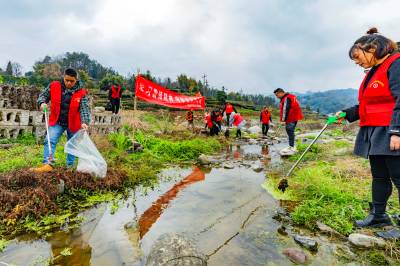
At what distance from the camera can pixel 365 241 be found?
10.1 feet

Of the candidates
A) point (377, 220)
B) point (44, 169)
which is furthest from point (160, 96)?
point (377, 220)

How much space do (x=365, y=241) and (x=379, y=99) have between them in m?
1.52

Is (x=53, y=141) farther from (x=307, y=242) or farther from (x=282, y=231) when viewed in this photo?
(x=307, y=242)

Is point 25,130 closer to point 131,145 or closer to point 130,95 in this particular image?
point 131,145

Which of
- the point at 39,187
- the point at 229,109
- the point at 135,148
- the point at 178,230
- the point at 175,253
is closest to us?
the point at 175,253

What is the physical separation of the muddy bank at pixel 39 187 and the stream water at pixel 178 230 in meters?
0.55

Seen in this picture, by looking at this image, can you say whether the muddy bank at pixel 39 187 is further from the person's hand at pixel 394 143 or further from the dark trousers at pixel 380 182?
the person's hand at pixel 394 143

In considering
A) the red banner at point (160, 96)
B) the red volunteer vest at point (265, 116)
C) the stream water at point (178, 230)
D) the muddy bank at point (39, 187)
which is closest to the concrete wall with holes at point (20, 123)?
the red banner at point (160, 96)

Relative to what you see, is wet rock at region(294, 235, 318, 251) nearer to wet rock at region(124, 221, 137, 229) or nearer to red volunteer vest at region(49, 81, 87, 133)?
wet rock at region(124, 221, 137, 229)

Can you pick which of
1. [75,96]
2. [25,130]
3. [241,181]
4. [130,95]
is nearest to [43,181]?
[75,96]

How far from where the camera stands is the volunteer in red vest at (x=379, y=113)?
2832 millimetres

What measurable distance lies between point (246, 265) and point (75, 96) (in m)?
4.30

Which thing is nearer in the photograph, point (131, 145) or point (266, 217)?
point (266, 217)

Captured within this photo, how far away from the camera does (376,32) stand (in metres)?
3.16
